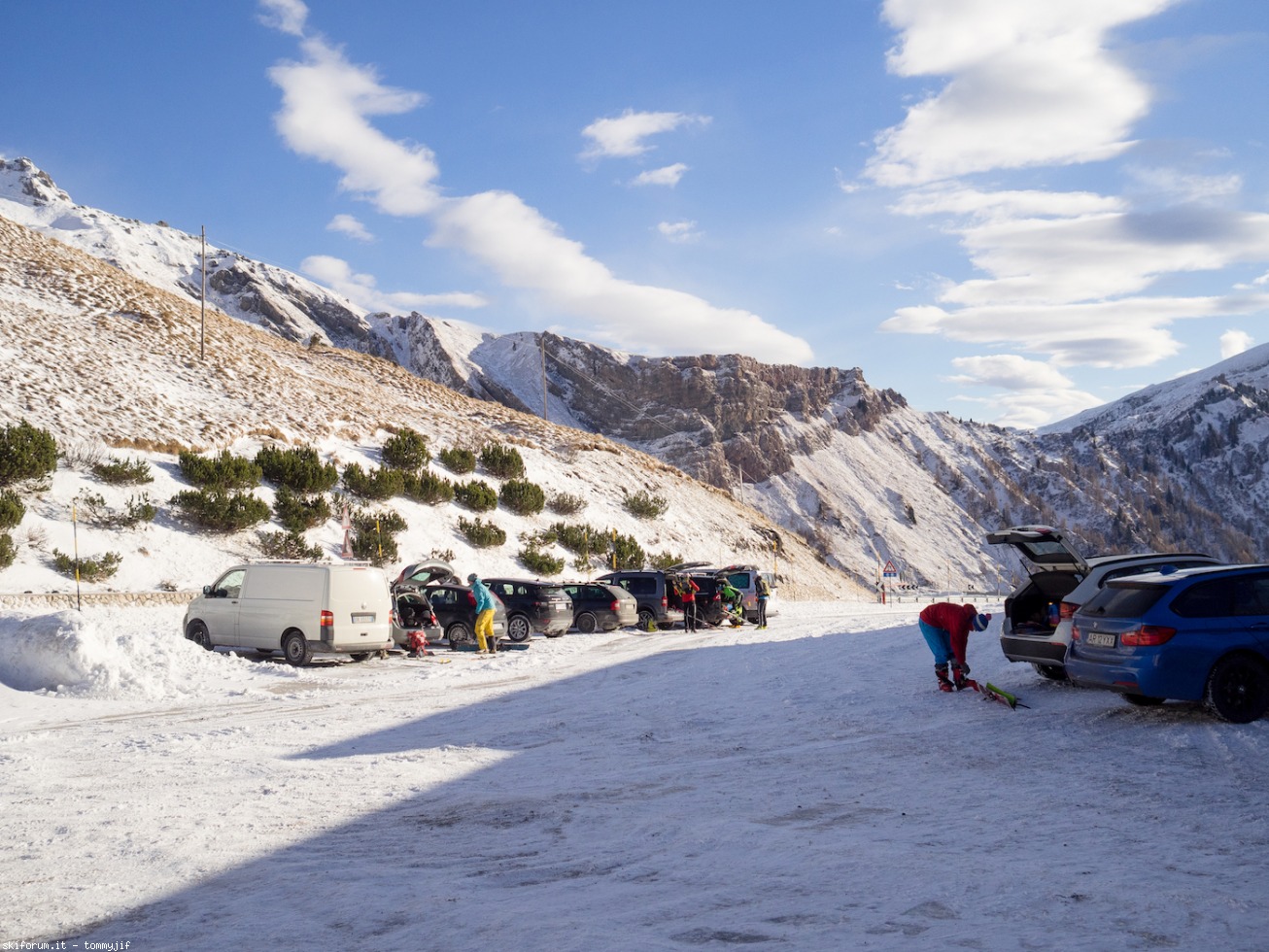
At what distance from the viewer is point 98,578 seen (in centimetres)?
2372

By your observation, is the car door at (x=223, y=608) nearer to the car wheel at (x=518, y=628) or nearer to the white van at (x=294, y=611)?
the white van at (x=294, y=611)

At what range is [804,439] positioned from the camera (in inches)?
3935

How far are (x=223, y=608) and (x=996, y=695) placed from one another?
13585 millimetres

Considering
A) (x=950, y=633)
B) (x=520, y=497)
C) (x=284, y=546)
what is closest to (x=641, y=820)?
(x=950, y=633)

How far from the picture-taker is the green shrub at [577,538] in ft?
131

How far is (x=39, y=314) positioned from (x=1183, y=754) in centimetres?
4351

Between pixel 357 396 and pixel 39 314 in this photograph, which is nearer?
pixel 39 314

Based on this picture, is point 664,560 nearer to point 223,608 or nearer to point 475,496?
point 475,496

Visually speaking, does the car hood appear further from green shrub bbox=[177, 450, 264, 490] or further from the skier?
green shrub bbox=[177, 450, 264, 490]

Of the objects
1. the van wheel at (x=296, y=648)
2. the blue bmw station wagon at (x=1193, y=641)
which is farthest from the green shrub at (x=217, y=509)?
the blue bmw station wagon at (x=1193, y=641)

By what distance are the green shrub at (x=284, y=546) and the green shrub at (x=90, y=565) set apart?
196 inches

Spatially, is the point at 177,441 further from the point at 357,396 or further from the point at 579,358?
the point at 579,358

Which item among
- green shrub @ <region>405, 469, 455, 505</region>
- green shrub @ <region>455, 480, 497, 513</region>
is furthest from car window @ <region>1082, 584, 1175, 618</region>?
green shrub @ <region>455, 480, 497, 513</region>

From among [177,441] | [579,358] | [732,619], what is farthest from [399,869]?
[579,358]
